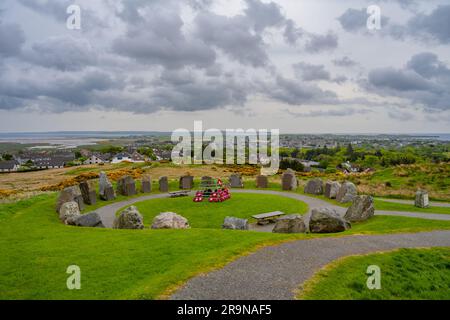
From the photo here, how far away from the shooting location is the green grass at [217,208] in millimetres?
26688

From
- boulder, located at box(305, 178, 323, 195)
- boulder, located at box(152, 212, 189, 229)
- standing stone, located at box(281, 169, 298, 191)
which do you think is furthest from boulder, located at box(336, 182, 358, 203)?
boulder, located at box(152, 212, 189, 229)

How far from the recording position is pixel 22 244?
16188 millimetres

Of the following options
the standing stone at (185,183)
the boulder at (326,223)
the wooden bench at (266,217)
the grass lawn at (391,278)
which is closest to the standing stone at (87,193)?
the standing stone at (185,183)

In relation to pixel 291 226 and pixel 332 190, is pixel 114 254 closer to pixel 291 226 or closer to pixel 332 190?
pixel 291 226

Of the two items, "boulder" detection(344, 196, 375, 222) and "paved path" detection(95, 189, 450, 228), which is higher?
"boulder" detection(344, 196, 375, 222)

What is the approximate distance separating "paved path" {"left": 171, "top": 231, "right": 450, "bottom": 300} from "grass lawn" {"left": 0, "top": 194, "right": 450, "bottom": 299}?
0.73 metres

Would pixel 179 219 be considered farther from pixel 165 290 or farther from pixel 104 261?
pixel 165 290

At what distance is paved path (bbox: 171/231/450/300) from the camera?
33.1ft

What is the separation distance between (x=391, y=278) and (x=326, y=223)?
8179 millimetres

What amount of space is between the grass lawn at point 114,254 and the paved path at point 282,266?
73cm

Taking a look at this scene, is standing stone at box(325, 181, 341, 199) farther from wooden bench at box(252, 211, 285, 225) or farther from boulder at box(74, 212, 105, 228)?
boulder at box(74, 212, 105, 228)

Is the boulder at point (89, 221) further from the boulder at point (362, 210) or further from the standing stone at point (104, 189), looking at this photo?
the boulder at point (362, 210)
